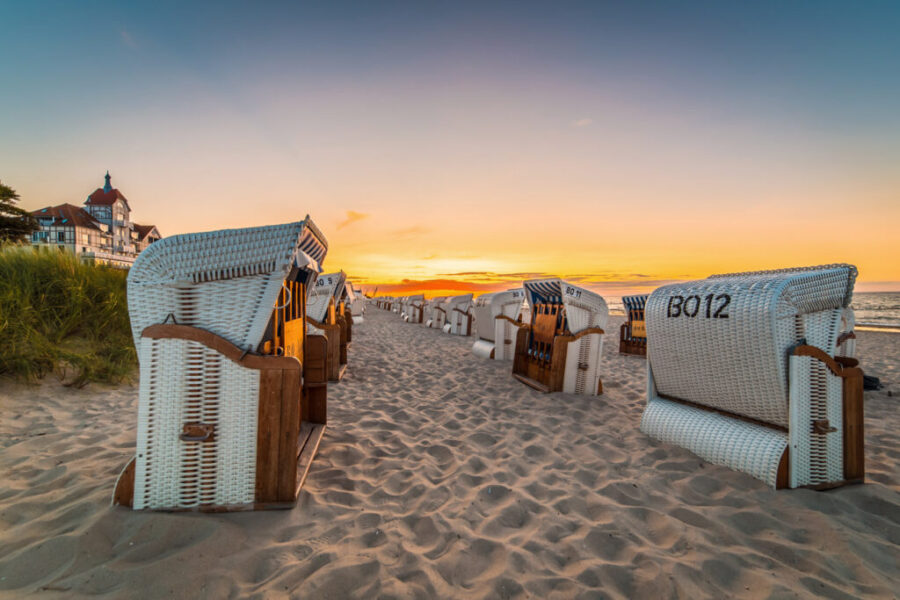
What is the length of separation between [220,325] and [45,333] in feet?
17.3

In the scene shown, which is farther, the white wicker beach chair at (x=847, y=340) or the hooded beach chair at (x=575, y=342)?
the white wicker beach chair at (x=847, y=340)

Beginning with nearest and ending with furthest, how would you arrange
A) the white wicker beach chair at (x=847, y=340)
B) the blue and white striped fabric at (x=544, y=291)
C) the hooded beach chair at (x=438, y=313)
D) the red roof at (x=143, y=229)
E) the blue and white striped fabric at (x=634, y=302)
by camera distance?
the blue and white striped fabric at (x=544, y=291) < the white wicker beach chair at (x=847, y=340) < the blue and white striped fabric at (x=634, y=302) < the hooded beach chair at (x=438, y=313) < the red roof at (x=143, y=229)

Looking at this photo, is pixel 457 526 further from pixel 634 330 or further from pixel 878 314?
pixel 878 314

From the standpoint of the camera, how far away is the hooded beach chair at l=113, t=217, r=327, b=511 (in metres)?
2.28

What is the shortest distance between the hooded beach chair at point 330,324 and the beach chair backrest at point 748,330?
4.43 m

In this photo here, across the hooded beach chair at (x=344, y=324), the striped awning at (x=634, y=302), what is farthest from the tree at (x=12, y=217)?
the striped awning at (x=634, y=302)

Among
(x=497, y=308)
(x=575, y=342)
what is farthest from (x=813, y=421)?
(x=497, y=308)

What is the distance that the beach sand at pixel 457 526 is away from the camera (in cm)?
196

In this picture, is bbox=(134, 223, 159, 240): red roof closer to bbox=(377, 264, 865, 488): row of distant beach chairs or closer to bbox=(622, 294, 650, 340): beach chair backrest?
bbox=(622, 294, 650, 340): beach chair backrest

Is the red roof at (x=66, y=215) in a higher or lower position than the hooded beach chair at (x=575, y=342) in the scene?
higher

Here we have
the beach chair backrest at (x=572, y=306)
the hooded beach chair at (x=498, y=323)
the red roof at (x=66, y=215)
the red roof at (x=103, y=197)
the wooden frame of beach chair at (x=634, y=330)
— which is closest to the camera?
the beach chair backrest at (x=572, y=306)

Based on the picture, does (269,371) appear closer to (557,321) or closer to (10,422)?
(10,422)

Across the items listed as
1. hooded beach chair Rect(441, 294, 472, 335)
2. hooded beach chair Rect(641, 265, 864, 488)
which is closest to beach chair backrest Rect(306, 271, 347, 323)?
hooded beach chair Rect(641, 265, 864, 488)

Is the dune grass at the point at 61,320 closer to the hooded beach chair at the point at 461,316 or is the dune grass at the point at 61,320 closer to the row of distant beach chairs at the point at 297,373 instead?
the row of distant beach chairs at the point at 297,373
